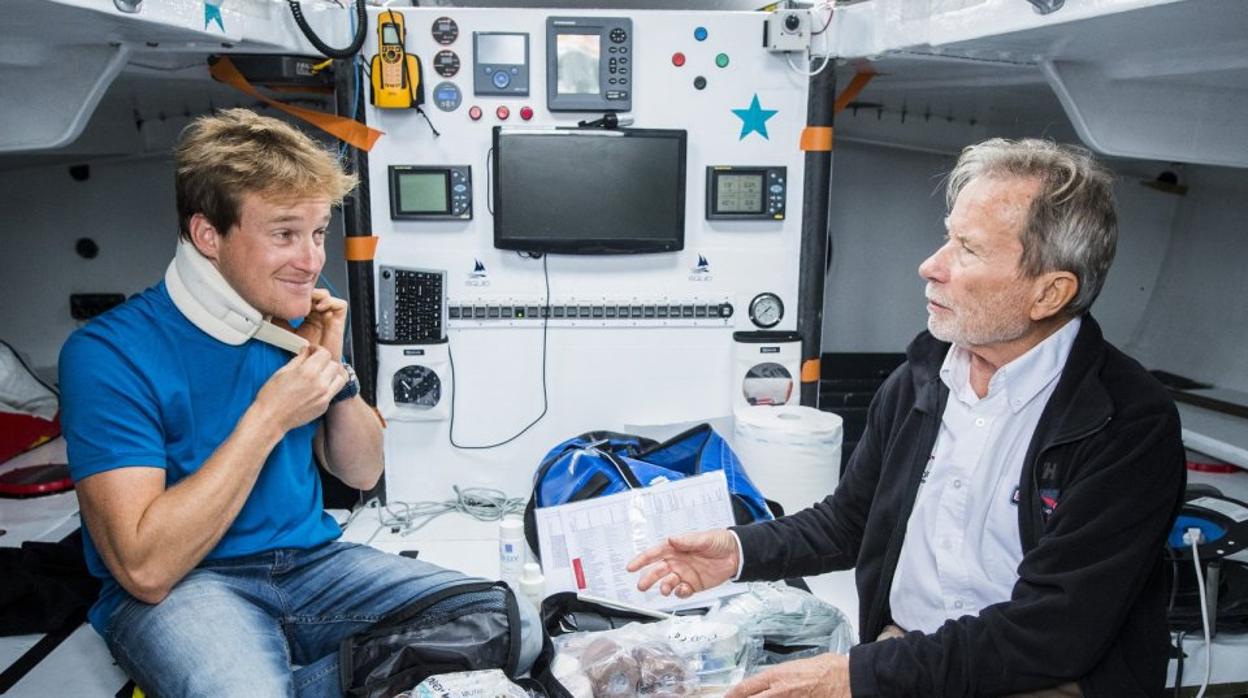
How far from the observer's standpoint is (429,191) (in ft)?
9.07

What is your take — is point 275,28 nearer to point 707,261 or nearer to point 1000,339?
point 707,261

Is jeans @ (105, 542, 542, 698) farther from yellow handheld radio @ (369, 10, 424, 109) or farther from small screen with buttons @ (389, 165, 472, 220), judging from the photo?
yellow handheld radio @ (369, 10, 424, 109)

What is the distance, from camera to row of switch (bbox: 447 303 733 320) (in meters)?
2.86

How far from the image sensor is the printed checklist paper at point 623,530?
86.7 inches

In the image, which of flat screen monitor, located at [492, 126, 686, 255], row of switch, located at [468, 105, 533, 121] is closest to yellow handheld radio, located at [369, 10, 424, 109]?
row of switch, located at [468, 105, 533, 121]

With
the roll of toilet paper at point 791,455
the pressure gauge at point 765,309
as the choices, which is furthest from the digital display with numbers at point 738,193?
the roll of toilet paper at point 791,455

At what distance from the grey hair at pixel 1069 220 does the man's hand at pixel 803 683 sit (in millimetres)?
753

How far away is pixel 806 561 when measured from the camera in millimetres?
1789

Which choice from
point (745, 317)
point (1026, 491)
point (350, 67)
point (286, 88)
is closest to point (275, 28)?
point (350, 67)

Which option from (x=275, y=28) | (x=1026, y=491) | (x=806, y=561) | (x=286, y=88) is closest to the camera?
(x=1026, y=491)

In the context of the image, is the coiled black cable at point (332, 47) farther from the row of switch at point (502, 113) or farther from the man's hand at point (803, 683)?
the man's hand at point (803, 683)

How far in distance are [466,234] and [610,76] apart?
70cm

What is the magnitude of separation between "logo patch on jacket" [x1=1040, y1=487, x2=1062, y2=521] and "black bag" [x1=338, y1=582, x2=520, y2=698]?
1014mm

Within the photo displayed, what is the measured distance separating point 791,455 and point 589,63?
4.63 ft
